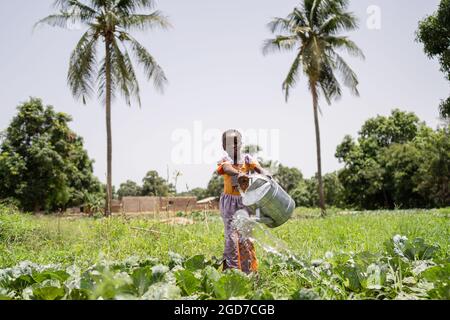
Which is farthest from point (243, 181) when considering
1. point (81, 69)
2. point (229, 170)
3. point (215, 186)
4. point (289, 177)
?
point (289, 177)

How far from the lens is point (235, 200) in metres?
3.42

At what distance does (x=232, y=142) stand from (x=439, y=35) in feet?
45.8

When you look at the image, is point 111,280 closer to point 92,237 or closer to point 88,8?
point 92,237

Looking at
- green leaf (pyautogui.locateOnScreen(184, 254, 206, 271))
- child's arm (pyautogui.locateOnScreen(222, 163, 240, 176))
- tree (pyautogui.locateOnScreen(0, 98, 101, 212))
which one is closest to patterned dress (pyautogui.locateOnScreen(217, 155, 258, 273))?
child's arm (pyautogui.locateOnScreen(222, 163, 240, 176))

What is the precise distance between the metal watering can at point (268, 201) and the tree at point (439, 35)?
13.4 m

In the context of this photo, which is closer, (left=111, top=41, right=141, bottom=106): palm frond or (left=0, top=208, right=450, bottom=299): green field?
(left=0, top=208, right=450, bottom=299): green field

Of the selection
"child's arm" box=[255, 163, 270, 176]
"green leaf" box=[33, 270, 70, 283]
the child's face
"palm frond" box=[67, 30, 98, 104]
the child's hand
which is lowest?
"green leaf" box=[33, 270, 70, 283]

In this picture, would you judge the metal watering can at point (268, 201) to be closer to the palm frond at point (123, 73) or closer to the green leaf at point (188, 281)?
the green leaf at point (188, 281)

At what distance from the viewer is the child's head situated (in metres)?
3.46

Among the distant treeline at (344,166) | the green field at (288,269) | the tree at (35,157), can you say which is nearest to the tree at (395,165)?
the distant treeline at (344,166)

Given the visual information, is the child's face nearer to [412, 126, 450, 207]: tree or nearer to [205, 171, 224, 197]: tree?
[412, 126, 450, 207]: tree

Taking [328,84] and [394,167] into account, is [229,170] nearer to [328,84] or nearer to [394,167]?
[328,84]

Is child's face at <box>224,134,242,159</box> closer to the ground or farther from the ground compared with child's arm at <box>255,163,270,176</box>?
farther from the ground
